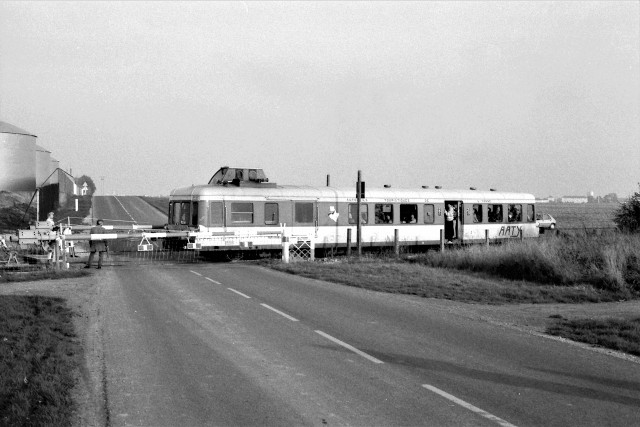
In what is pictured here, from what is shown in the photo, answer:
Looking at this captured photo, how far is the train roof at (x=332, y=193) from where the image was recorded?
26.7 metres

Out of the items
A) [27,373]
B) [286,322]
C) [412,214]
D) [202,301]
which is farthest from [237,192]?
[27,373]

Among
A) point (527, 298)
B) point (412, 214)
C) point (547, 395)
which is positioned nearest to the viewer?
point (547, 395)

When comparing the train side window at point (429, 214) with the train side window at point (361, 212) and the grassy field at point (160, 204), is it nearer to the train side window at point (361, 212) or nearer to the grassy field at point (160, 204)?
the train side window at point (361, 212)

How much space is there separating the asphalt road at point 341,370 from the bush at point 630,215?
19670 millimetres

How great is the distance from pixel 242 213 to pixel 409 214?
9.07m

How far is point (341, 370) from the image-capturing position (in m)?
8.41

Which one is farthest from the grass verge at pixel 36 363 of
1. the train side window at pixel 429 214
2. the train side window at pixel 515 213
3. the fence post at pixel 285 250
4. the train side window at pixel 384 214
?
the train side window at pixel 515 213

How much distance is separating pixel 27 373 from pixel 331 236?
876 inches

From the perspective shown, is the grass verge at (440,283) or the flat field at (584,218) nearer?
the grass verge at (440,283)

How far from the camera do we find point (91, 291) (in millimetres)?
16359

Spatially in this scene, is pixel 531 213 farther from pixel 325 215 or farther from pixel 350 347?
pixel 350 347

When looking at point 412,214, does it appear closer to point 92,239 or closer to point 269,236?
point 269,236

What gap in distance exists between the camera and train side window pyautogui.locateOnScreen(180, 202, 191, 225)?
26.7 m

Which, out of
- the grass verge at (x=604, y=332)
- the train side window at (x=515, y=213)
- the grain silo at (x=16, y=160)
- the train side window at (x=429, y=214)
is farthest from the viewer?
the grain silo at (x=16, y=160)
